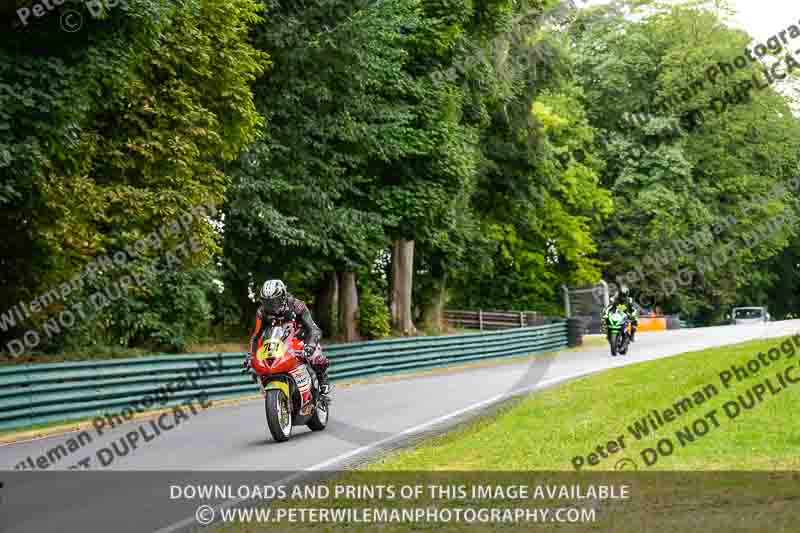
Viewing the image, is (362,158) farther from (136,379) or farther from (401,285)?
(136,379)

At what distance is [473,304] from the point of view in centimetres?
6631

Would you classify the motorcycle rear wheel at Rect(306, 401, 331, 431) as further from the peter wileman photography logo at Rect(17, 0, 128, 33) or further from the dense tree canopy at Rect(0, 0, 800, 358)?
the peter wileman photography logo at Rect(17, 0, 128, 33)

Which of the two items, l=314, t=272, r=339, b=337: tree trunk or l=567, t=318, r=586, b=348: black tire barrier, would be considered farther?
l=567, t=318, r=586, b=348: black tire barrier

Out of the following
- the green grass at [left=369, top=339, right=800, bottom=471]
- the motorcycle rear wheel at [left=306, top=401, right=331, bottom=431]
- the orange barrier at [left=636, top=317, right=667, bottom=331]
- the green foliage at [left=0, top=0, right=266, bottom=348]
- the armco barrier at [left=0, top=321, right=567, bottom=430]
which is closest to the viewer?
the green grass at [left=369, top=339, right=800, bottom=471]

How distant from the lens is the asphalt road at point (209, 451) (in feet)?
32.4

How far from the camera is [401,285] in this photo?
41.0 m

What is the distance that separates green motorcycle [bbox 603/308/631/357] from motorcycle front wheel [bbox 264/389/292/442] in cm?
2218

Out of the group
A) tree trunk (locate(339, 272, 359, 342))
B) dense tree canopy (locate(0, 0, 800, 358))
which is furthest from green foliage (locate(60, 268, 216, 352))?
tree trunk (locate(339, 272, 359, 342))

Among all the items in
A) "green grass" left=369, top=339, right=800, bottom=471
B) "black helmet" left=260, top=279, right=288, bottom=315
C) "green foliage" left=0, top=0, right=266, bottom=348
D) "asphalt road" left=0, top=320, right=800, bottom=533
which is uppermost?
"green foliage" left=0, top=0, right=266, bottom=348

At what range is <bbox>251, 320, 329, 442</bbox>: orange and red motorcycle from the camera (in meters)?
14.3

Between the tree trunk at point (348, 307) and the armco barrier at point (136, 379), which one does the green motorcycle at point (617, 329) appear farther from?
the tree trunk at point (348, 307)

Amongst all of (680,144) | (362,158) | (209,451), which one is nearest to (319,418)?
(209,451)

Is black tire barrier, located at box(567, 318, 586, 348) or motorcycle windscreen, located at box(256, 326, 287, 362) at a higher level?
motorcycle windscreen, located at box(256, 326, 287, 362)

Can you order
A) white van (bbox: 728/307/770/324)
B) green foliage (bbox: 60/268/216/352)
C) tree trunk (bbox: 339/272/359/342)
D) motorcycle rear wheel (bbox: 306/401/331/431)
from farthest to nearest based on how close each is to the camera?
white van (bbox: 728/307/770/324) → tree trunk (bbox: 339/272/359/342) → green foliage (bbox: 60/268/216/352) → motorcycle rear wheel (bbox: 306/401/331/431)
